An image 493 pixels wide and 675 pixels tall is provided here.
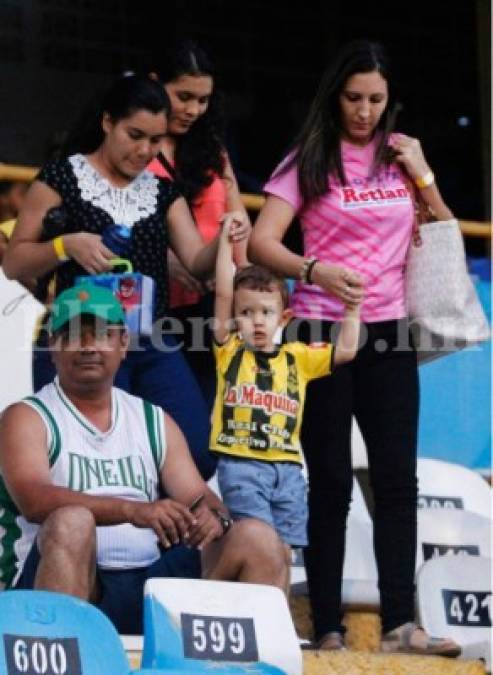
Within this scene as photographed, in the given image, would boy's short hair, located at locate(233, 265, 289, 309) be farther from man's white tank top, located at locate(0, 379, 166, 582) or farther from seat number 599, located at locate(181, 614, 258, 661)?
seat number 599, located at locate(181, 614, 258, 661)

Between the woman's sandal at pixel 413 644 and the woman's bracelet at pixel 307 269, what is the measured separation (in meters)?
0.95

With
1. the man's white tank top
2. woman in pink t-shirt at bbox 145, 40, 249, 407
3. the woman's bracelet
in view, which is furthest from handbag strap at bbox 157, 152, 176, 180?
the man's white tank top

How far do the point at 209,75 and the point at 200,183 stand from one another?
1.02ft

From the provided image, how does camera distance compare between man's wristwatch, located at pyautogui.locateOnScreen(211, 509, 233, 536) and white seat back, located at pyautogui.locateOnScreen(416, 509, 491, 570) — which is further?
white seat back, located at pyautogui.locateOnScreen(416, 509, 491, 570)

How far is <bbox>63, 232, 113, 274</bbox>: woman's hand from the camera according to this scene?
5.45 metres

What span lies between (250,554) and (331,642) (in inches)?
24.2

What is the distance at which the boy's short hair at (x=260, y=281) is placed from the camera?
572 centimetres

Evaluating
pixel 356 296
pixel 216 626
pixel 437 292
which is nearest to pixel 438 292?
pixel 437 292

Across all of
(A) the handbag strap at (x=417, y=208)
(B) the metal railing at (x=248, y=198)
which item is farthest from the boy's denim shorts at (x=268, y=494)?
(B) the metal railing at (x=248, y=198)

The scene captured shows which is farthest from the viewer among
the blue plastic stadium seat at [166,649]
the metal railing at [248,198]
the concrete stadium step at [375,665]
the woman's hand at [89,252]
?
the metal railing at [248,198]

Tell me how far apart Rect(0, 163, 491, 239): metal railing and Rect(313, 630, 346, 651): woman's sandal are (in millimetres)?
1953

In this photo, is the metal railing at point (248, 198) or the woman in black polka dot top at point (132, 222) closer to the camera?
the woman in black polka dot top at point (132, 222)

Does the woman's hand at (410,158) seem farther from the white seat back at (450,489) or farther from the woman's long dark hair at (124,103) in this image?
the white seat back at (450,489)

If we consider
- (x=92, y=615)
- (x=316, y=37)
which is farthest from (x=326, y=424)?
(x=316, y=37)
